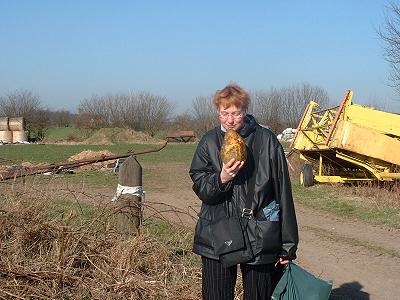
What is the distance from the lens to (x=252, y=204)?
11.6 feet

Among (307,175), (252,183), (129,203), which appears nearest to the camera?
(252,183)

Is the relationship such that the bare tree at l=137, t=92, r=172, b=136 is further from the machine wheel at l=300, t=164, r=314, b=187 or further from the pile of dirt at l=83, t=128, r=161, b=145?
the machine wheel at l=300, t=164, r=314, b=187

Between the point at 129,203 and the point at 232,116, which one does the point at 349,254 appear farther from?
the point at 232,116

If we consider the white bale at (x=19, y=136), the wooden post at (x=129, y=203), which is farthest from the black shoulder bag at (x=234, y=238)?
the white bale at (x=19, y=136)

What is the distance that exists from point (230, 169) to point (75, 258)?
2058mm

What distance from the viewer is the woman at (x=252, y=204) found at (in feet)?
11.5

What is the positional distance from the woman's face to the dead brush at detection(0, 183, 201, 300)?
5.87ft

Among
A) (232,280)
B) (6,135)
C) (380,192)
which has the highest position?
(232,280)

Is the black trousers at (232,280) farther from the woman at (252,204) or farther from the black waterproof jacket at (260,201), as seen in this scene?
the black waterproof jacket at (260,201)

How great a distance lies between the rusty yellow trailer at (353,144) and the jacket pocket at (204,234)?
379 inches

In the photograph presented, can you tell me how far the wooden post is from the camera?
17.8ft

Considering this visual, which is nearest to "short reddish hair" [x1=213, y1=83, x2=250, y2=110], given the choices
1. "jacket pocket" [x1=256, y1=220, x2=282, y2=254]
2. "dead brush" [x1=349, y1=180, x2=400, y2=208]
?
"jacket pocket" [x1=256, y1=220, x2=282, y2=254]

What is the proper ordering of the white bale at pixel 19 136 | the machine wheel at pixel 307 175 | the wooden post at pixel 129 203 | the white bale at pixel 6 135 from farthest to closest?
the white bale at pixel 19 136
the white bale at pixel 6 135
the machine wheel at pixel 307 175
the wooden post at pixel 129 203

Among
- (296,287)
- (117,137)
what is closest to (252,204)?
(296,287)
